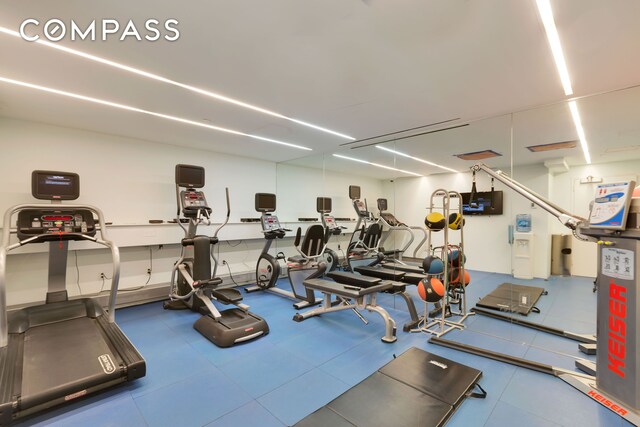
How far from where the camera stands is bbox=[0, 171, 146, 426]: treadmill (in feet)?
7.03

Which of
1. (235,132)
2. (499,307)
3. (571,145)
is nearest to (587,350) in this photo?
(499,307)

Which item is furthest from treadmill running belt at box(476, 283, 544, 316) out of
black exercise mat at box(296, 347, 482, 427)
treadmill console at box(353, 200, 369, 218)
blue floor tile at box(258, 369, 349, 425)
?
blue floor tile at box(258, 369, 349, 425)

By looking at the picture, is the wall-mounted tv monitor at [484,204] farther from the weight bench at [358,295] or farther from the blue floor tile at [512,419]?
the blue floor tile at [512,419]

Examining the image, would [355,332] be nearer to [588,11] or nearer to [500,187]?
[500,187]

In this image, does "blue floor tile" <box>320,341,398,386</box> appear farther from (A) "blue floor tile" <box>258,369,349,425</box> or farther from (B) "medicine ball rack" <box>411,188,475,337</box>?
(B) "medicine ball rack" <box>411,188,475,337</box>

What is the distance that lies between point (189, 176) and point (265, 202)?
66.9 inches

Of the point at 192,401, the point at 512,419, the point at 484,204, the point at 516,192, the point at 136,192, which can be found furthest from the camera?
the point at 136,192

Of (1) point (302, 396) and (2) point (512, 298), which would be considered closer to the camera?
(1) point (302, 396)

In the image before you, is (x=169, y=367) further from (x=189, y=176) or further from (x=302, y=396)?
(x=189, y=176)

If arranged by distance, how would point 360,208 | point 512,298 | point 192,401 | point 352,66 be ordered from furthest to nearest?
1. point 360,208
2. point 512,298
3. point 352,66
4. point 192,401

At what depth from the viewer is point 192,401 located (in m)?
2.29

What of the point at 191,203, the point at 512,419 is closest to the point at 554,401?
the point at 512,419

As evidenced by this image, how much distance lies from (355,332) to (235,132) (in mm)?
3761

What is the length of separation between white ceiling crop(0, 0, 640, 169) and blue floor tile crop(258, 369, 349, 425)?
300 cm
